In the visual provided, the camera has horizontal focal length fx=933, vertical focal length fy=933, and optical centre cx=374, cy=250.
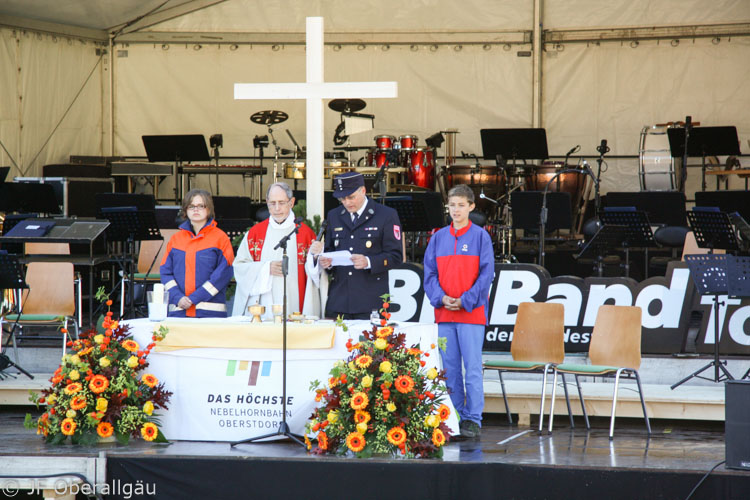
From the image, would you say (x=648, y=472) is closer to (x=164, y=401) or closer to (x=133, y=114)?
(x=164, y=401)

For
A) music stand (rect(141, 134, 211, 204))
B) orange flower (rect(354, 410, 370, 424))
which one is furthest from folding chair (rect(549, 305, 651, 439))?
music stand (rect(141, 134, 211, 204))

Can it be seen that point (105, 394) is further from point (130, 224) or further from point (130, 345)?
point (130, 224)

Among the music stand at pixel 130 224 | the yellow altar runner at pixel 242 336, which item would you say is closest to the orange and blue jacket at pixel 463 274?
the yellow altar runner at pixel 242 336

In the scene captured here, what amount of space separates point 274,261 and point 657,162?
8.80 metres

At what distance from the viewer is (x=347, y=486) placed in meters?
5.07

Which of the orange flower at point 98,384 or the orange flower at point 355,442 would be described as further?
the orange flower at point 98,384

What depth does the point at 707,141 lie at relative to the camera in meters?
11.7

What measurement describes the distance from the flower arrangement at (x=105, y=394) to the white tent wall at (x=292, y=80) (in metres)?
9.21

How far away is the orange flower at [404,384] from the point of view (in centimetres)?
509

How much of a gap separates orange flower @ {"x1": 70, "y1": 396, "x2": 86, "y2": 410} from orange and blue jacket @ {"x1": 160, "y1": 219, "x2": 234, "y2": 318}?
915mm

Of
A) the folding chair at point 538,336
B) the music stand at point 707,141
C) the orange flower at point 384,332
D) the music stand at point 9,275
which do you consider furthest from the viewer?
the music stand at point 707,141

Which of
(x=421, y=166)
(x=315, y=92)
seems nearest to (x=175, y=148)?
(x=421, y=166)

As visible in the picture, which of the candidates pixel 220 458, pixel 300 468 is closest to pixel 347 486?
pixel 300 468

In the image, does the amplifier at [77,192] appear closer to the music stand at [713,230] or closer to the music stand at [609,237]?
the music stand at [609,237]
